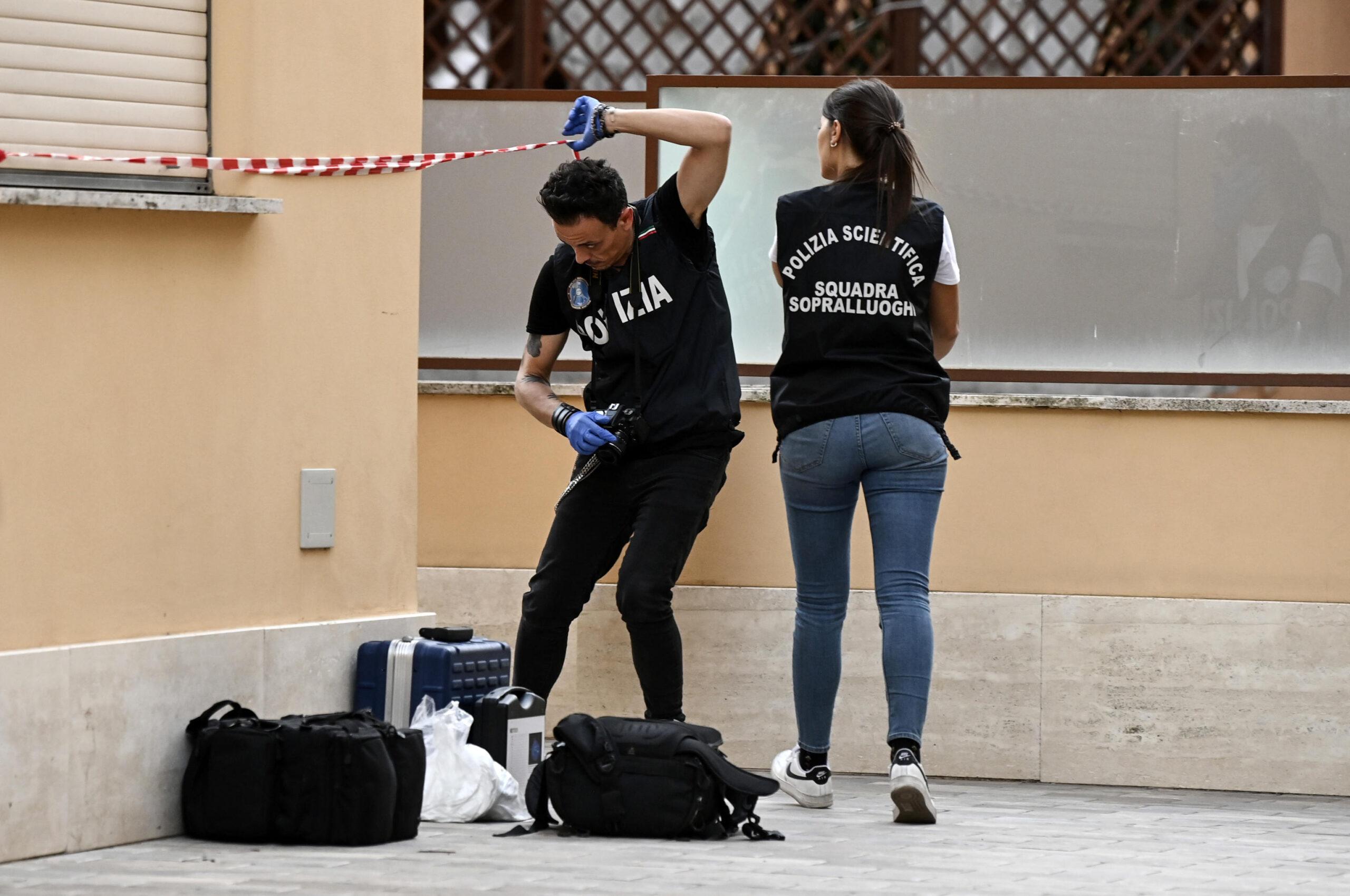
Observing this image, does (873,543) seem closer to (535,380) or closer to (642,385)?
(642,385)

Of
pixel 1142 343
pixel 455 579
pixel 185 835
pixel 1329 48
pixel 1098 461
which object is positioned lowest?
pixel 185 835

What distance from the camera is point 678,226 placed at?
5473 millimetres

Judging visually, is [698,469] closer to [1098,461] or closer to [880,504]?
[880,504]

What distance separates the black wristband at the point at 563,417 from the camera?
5480mm

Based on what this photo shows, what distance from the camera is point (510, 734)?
535cm

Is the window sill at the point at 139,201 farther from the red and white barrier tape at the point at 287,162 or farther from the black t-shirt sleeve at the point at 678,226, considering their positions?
the black t-shirt sleeve at the point at 678,226

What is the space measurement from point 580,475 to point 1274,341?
242cm

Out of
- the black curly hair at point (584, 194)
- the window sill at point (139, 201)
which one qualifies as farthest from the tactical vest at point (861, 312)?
the window sill at point (139, 201)

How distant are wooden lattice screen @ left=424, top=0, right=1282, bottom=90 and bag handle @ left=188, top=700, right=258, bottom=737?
3.33 meters

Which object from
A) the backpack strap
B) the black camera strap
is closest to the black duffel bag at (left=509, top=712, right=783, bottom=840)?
the backpack strap

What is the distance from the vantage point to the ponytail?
→ 526 centimetres

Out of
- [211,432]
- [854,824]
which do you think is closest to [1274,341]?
[854,824]

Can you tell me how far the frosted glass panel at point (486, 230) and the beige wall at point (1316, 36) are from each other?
8.06ft

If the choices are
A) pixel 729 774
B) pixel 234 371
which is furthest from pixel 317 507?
pixel 729 774
